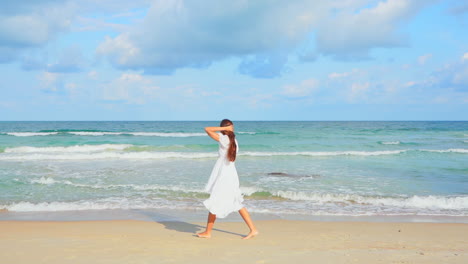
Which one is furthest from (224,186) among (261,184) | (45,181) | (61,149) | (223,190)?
(61,149)

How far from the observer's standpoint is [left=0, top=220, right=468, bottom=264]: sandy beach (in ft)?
16.5

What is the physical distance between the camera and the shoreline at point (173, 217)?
7.74 metres

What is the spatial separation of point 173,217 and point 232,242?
2332 mm

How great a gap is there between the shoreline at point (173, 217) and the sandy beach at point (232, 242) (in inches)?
14.0

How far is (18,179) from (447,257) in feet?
40.7

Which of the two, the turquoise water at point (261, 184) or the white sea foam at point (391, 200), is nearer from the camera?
the turquoise water at point (261, 184)

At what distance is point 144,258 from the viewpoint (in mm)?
4934

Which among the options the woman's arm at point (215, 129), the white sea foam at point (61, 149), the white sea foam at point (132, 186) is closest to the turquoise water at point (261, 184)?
the white sea foam at point (132, 186)

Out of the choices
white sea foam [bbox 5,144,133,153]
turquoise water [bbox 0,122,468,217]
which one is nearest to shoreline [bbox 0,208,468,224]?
turquoise water [bbox 0,122,468,217]

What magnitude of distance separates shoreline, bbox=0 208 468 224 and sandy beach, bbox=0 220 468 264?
0.36 m

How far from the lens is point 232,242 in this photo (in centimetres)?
592

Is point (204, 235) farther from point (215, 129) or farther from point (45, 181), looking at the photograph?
point (45, 181)

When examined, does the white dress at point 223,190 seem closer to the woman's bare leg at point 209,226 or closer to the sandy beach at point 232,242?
the woman's bare leg at point 209,226

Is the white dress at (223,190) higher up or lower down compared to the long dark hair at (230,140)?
lower down
